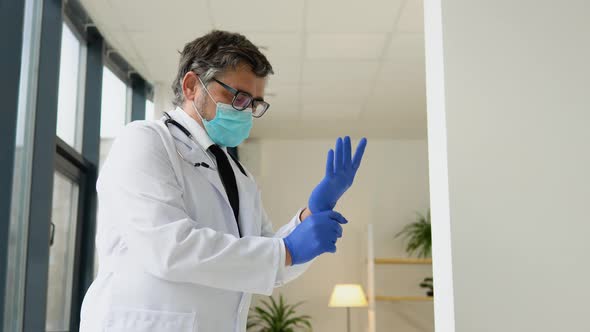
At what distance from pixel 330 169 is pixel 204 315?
17.5 inches

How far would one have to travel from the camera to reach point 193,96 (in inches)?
68.1

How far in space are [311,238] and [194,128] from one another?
49 centimetres

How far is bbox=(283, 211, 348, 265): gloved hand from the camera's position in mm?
1358

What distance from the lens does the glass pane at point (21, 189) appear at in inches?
116

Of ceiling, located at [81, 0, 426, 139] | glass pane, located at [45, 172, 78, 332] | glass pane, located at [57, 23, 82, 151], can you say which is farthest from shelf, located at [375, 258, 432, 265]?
glass pane, located at [57, 23, 82, 151]

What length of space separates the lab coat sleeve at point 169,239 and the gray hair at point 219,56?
35 centimetres

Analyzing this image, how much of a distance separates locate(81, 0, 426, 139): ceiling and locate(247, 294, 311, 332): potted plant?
1955mm

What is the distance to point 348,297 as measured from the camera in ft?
20.7

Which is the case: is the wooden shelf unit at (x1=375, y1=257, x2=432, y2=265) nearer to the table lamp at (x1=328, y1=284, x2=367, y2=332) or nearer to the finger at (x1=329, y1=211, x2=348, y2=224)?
the table lamp at (x1=328, y1=284, x2=367, y2=332)

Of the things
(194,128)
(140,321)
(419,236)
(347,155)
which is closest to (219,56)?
(194,128)

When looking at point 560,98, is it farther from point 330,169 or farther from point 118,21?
point 118,21

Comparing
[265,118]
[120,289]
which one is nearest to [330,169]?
[120,289]

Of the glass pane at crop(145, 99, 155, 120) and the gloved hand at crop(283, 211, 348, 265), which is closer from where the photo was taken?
the gloved hand at crop(283, 211, 348, 265)

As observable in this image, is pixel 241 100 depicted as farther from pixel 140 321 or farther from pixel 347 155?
pixel 140 321
